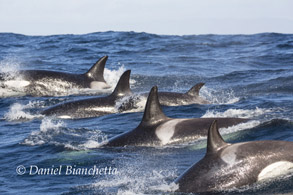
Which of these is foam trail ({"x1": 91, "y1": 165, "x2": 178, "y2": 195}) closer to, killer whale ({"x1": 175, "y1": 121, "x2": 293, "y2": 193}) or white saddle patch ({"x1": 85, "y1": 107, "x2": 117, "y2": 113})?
killer whale ({"x1": 175, "y1": 121, "x2": 293, "y2": 193})

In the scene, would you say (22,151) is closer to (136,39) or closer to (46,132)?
(46,132)

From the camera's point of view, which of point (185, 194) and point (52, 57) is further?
point (52, 57)

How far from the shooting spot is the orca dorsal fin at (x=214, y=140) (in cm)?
680

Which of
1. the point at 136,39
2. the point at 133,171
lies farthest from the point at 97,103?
the point at 136,39

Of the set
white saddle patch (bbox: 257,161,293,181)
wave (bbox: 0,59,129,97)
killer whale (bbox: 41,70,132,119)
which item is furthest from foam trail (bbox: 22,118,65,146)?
white saddle patch (bbox: 257,161,293,181)

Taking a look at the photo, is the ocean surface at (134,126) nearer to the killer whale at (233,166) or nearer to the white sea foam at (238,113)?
the white sea foam at (238,113)

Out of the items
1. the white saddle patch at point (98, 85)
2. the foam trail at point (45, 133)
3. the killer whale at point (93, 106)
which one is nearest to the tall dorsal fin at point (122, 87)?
the killer whale at point (93, 106)

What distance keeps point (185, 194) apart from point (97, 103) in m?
6.84

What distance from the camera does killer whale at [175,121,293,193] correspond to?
667 cm

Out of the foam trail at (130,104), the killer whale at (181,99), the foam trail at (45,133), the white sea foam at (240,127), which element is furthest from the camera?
the killer whale at (181,99)

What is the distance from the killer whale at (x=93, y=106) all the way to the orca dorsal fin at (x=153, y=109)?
3552 mm

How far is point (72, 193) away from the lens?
7.19 m

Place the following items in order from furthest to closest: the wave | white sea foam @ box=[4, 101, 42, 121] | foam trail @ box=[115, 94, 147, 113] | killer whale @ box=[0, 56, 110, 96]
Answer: killer whale @ box=[0, 56, 110, 96] < the wave < white sea foam @ box=[4, 101, 42, 121] < foam trail @ box=[115, 94, 147, 113]

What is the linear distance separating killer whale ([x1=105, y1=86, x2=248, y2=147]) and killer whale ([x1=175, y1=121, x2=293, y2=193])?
92.6 inches
